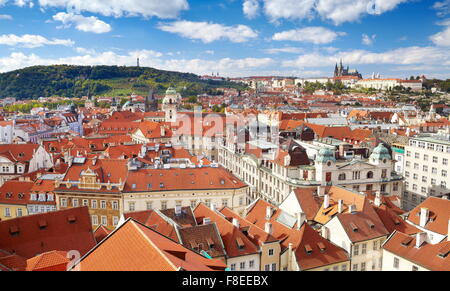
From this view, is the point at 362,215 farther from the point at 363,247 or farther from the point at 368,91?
the point at 368,91

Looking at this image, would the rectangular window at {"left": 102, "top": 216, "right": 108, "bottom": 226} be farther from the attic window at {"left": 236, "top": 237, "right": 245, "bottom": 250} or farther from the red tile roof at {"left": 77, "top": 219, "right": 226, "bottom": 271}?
the red tile roof at {"left": 77, "top": 219, "right": 226, "bottom": 271}

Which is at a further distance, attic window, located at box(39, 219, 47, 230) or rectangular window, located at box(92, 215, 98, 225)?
rectangular window, located at box(92, 215, 98, 225)

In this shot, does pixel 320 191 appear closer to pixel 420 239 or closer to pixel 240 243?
pixel 420 239

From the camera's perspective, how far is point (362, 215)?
101ft

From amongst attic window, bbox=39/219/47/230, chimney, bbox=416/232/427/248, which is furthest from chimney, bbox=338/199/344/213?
attic window, bbox=39/219/47/230

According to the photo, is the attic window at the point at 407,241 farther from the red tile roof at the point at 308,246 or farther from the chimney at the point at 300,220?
the chimney at the point at 300,220

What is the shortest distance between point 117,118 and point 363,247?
281 ft

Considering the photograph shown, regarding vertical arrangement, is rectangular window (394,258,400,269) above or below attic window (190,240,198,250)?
below

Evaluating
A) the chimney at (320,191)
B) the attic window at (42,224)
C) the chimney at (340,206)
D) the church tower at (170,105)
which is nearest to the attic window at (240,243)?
the chimney at (340,206)

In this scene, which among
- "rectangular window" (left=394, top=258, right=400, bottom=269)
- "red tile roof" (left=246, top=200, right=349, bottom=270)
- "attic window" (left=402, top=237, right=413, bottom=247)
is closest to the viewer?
"red tile roof" (left=246, top=200, right=349, bottom=270)

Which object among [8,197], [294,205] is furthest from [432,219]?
[8,197]

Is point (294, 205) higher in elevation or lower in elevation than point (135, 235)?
lower

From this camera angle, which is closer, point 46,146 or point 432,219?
point 432,219
